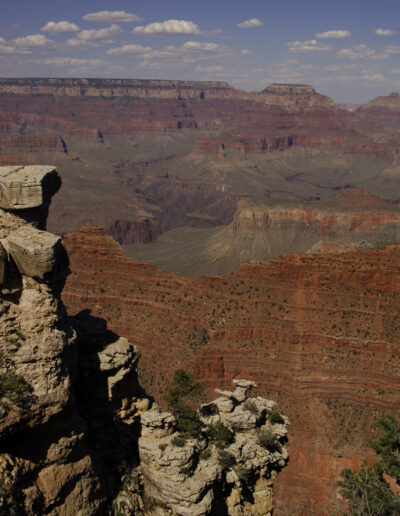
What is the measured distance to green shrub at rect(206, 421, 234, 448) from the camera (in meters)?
26.5

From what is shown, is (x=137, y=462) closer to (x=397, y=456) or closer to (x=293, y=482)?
(x=397, y=456)

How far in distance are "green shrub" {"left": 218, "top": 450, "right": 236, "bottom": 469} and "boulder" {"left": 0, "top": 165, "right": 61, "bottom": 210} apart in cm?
1606

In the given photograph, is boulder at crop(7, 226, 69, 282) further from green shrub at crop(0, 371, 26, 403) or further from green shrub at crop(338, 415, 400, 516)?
green shrub at crop(338, 415, 400, 516)

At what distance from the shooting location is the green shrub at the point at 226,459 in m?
25.1

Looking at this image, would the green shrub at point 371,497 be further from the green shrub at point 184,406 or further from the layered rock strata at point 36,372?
the layered rock strata at point 36,372

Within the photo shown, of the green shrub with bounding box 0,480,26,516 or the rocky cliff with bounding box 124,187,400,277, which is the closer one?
the green shrub with bounding box 0,480,26,516

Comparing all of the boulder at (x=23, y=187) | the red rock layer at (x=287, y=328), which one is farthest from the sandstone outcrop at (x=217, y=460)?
the red rock layer at (x=287, y=328)

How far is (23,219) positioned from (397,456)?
25082 mm

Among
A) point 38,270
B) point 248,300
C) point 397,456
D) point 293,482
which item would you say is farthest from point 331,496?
point 38,270

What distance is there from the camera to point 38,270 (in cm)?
1838

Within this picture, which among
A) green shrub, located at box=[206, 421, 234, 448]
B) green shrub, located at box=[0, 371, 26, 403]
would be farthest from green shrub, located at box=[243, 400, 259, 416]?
green shrub, located at box=[0, 371, 26, 403]

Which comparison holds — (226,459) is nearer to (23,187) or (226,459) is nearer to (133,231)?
(23,187)

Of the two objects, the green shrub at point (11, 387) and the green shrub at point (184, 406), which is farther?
the green shrub at point (184, 406)

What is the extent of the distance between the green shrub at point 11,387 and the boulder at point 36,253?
3935mm
